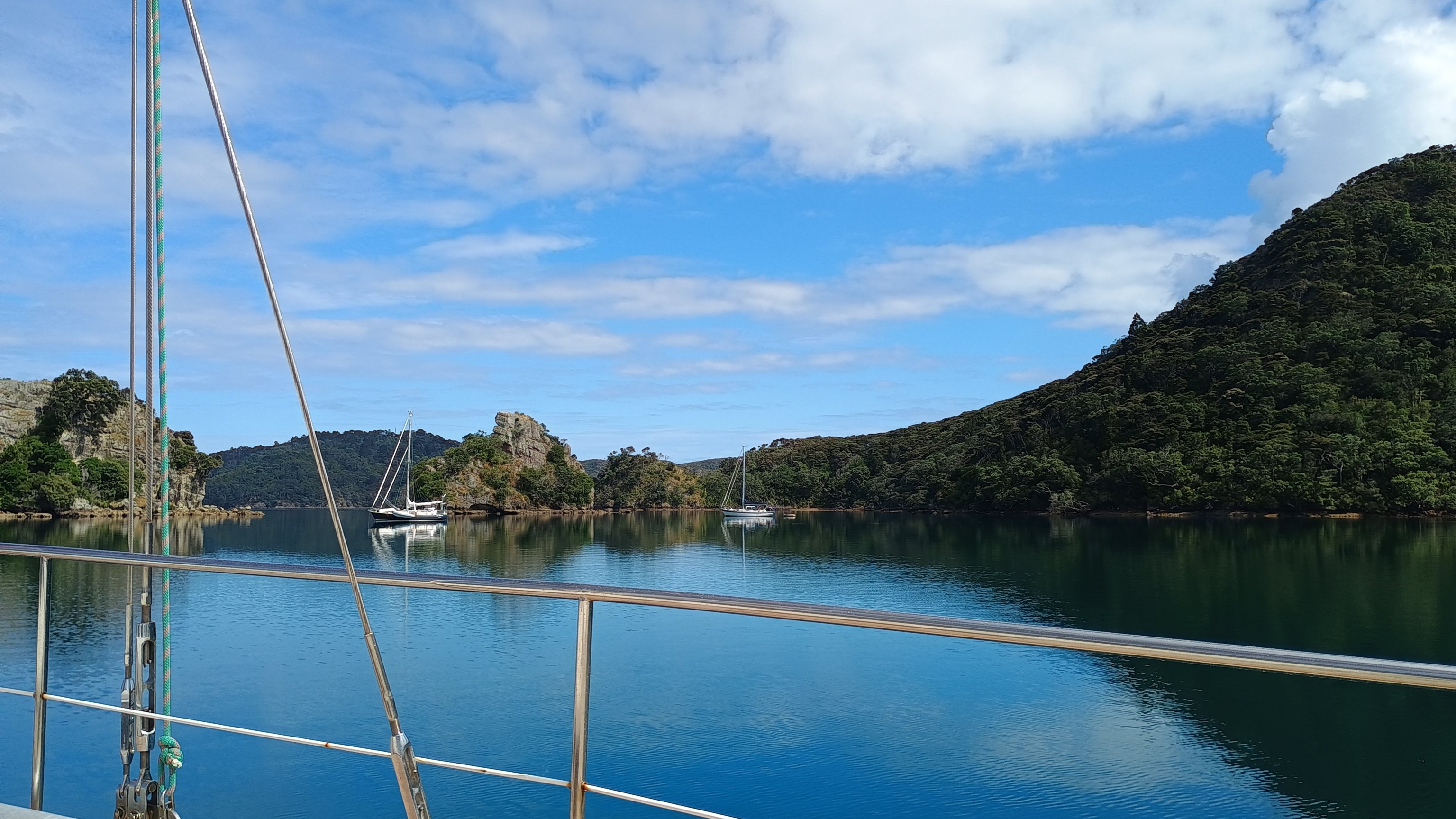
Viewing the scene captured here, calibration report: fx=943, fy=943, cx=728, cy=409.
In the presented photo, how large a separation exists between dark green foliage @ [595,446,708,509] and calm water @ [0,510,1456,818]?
6101 centimetres

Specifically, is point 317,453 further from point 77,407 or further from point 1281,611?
point 77,407

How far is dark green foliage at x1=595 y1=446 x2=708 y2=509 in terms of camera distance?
8675cm

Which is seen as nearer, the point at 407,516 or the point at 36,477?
the point at 36,477

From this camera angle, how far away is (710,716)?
11.6 metres

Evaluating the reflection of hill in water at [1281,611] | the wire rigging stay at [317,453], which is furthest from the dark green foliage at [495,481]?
the wire rigging stay at [317,453]

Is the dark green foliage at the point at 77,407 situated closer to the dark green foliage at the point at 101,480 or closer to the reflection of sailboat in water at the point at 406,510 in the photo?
the dark green foliage at the point at 101,480

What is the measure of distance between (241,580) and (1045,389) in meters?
58.0

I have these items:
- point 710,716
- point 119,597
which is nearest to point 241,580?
point 119,597

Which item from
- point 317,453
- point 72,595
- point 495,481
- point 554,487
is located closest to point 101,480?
point 495,481

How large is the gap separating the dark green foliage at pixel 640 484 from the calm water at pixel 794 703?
61008mm

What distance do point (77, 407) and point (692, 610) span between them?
2638 inches

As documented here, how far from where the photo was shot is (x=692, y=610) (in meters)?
1.48

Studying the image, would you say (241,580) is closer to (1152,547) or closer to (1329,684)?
(1329,684)

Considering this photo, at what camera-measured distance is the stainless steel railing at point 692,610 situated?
1.00 m
